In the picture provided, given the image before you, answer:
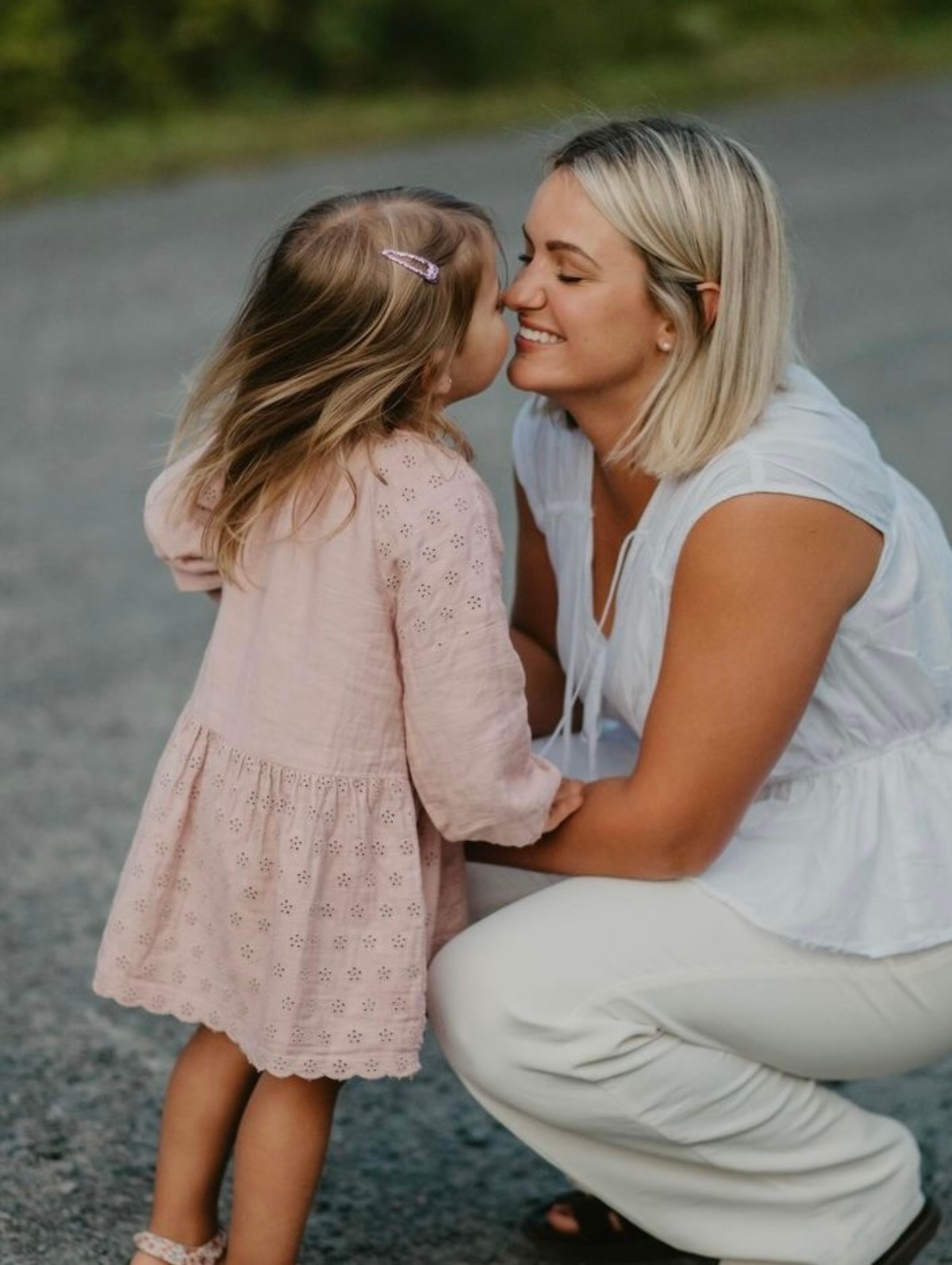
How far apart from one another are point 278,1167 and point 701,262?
1204mm

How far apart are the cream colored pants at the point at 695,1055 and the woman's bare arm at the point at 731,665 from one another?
4.0 inches

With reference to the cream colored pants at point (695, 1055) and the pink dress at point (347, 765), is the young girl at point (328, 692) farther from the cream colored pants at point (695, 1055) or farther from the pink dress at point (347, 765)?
the cream colored pants at point (695, 1055)

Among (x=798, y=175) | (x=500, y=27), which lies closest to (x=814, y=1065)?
(x=798, y=175)

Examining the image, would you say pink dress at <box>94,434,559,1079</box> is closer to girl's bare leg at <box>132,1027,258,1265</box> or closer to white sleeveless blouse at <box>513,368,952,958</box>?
girl's bare leg at <box>132,1027,258,1265</box>

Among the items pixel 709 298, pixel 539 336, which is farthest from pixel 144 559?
pixel 709 298

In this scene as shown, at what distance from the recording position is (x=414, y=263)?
7.69 ft

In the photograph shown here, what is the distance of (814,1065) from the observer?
2600 mm

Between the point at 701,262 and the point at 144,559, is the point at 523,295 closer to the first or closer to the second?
the point at 701,262

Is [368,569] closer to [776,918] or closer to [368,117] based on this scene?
[776,918]

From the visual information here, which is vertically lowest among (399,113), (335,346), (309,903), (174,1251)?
(399,113)

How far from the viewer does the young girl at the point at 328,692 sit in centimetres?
236

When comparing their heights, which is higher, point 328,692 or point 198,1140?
point 328,692

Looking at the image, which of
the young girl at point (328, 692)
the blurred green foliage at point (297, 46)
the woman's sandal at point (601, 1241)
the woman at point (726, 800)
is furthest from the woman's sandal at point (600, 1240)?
the blurred green foliage at point (297, 46)

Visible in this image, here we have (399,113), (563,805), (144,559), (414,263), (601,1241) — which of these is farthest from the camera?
(399,113)
